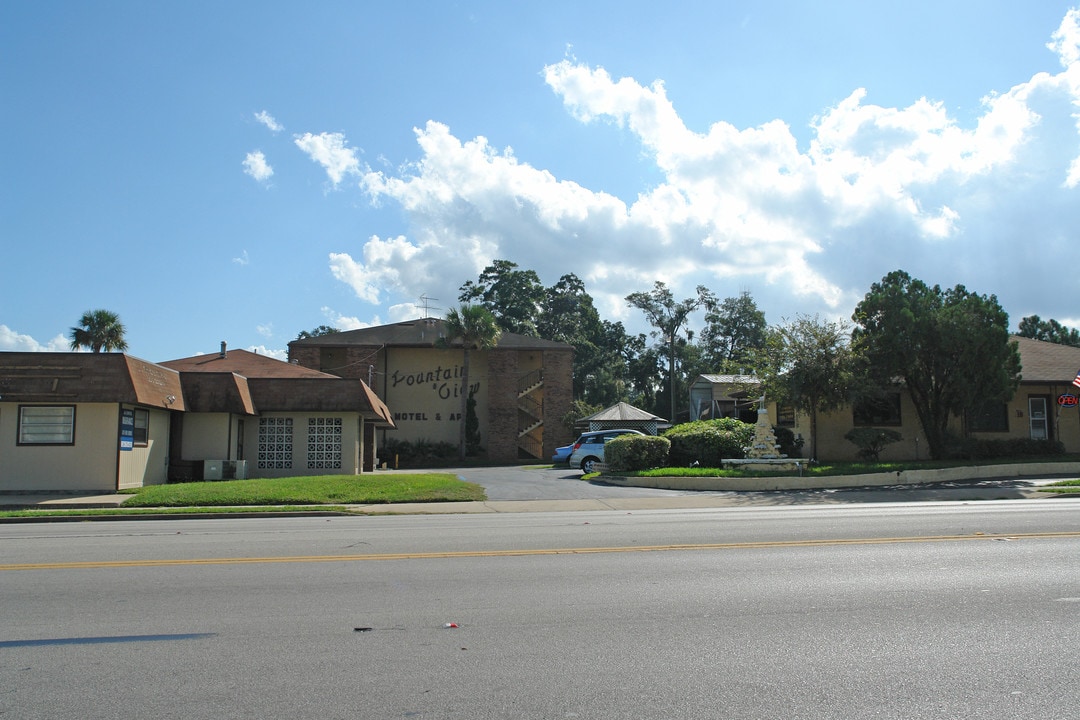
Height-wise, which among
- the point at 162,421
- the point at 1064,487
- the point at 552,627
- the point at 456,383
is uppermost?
the point at 456,383

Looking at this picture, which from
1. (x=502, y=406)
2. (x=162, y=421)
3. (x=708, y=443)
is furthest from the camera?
(x=502, y=406)

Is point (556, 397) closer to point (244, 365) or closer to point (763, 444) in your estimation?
point (244, 365)

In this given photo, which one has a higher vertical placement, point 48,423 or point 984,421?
point 984,421

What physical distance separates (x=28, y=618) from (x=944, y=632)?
7517 mm

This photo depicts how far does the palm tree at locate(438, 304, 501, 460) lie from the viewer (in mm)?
45750

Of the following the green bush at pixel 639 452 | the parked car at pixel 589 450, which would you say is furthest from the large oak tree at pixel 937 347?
the parked car at pixel 589 450

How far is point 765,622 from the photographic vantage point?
6.65 meters

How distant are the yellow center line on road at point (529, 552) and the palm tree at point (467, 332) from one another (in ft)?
116

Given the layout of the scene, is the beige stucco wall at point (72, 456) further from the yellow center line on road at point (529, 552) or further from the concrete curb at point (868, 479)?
the concrete curb at point (868, 479)

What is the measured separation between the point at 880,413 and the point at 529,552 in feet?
74.8

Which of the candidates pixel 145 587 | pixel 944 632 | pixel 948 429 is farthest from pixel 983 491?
pixel 145 587

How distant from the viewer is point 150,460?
24.4 metres

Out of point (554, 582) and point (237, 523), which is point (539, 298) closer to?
point (237, 523)

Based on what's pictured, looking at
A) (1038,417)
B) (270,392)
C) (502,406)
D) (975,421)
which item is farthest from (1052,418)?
(502,406)
